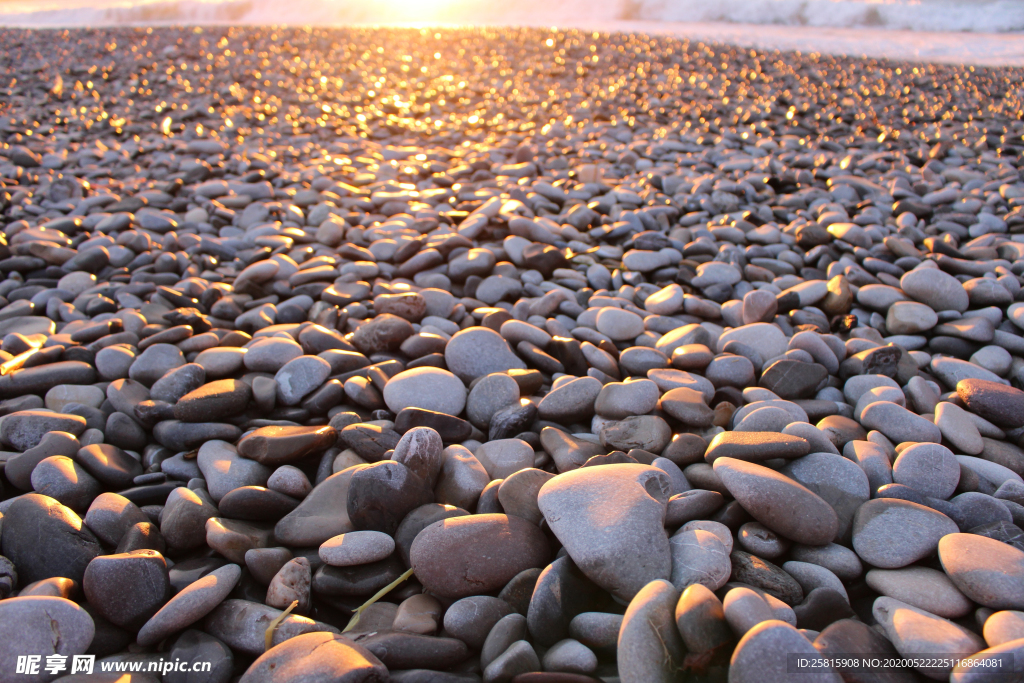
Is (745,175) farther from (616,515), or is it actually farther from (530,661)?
(530,661)

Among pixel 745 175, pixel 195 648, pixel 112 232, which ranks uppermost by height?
pixel 745 175

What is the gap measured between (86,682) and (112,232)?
10.1ft

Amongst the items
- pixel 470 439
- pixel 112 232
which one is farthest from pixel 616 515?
pixel 112 232

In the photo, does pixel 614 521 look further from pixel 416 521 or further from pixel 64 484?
pixel 64 484

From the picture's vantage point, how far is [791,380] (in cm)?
218

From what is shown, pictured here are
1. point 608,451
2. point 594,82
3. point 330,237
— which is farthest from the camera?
point 594,82

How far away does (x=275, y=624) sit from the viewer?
1.34m

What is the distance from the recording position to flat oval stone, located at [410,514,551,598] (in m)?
1.42

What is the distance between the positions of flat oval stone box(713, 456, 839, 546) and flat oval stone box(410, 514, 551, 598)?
528 mm

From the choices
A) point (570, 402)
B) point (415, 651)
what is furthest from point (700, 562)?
point (570, 402)

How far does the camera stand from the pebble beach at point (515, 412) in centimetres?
128

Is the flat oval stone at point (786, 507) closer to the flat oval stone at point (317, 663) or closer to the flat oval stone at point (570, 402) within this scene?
the flat oval stone at point (570, 402)

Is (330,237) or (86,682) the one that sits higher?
(330,237)

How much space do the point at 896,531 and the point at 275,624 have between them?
4.96ft
